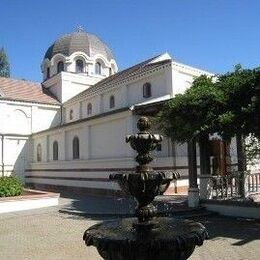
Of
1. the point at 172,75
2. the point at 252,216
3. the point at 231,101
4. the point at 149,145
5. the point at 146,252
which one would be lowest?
the point at 252,216

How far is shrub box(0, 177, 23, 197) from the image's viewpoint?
18.8m

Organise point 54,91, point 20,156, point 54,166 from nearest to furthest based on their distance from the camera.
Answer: point 54,166, point 20,156, point 54,91

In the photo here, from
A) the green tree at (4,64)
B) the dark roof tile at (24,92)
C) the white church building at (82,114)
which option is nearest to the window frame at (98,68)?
the white church building at (82,114)

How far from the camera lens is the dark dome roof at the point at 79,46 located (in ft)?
Answer: 138

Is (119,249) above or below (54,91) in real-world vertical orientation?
below

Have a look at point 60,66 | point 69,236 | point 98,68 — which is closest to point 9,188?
point 69,236

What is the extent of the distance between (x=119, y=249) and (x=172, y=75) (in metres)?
20.8

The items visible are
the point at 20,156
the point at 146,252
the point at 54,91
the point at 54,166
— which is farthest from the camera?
the point at 54,91

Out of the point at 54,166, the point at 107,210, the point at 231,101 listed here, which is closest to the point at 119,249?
the point at 231,101

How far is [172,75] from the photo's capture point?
25250 mm

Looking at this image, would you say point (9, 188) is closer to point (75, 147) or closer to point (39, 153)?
point (75, 147)

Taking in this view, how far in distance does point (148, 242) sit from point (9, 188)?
15257 mm

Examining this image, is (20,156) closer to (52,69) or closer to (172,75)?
(52,69)

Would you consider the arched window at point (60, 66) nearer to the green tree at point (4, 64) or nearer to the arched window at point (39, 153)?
the arched window at point (39, 153)
